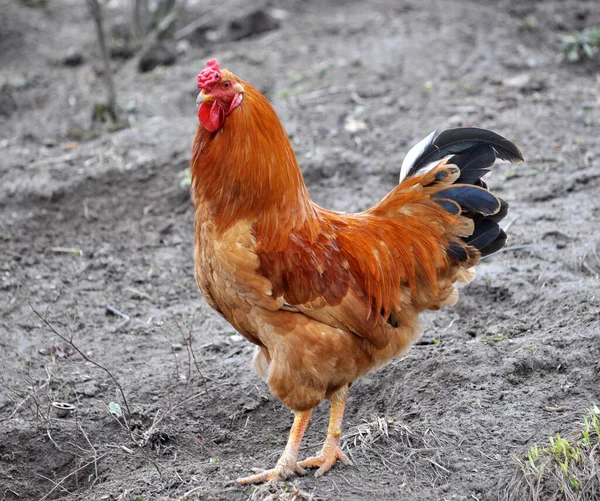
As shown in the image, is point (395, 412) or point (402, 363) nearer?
point (395, 412)

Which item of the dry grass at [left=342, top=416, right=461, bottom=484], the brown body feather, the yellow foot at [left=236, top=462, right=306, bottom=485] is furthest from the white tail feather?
the yellow foot at [left=236, top=462, right=306, bottom=485]

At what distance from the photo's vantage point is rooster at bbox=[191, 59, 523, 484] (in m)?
4.01

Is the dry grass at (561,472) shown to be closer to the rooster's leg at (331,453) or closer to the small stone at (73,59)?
the rooster's leg at (331,453)

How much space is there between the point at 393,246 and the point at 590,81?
243 inches

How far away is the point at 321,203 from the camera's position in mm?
7320

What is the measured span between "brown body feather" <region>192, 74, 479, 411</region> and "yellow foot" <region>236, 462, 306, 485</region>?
0.36 m

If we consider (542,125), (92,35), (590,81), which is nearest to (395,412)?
(542,125)

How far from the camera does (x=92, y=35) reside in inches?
488

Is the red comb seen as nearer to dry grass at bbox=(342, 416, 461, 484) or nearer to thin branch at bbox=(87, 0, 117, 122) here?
dry grass at bbox=(342, 416, 461, 484)

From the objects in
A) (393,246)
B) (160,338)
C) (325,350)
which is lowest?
(160,338)

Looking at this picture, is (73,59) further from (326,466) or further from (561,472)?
(561,472)

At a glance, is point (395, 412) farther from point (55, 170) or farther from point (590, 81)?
point (590, 81)

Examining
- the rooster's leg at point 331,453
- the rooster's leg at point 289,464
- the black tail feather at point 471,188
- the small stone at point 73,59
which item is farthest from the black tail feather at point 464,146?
the small stone at point 73,59

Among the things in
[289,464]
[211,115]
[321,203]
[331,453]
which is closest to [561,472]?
[331,453]
